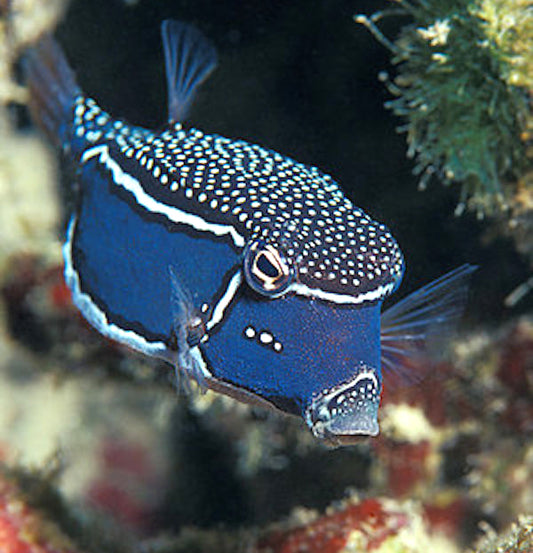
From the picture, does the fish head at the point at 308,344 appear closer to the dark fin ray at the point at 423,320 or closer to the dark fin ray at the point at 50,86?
the dark fin ray at the point at 423,320

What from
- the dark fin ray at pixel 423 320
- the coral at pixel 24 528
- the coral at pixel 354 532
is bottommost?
the coral at pixel 24 528

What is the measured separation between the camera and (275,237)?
2.04 meters

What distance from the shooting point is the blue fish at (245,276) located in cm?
200

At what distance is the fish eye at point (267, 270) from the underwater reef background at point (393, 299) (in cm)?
150

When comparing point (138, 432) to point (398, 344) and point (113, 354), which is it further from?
point (398, 344)

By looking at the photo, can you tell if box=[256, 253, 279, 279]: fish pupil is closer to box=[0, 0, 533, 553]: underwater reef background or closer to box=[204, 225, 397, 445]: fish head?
box=[204, 225, 397, 445]: fish head

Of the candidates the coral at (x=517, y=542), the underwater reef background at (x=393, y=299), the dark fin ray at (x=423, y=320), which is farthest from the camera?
the underwater reef background at (x=393, y=299)

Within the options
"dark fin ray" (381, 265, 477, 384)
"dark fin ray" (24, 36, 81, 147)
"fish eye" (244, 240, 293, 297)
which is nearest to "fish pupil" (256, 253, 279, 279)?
"fish eye" (244, 240, 293, 297)

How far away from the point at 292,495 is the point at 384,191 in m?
2.66

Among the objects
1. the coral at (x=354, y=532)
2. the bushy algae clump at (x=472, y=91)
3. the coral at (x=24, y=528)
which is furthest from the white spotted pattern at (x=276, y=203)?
the coral at (x=24, y=528)

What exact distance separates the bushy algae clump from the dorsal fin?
932 mm

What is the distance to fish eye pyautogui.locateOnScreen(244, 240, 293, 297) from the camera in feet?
6.44

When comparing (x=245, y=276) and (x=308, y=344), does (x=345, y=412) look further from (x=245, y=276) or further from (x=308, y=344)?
(x=245, y=276)

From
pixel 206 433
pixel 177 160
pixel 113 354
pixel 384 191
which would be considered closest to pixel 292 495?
pixel 206 433
